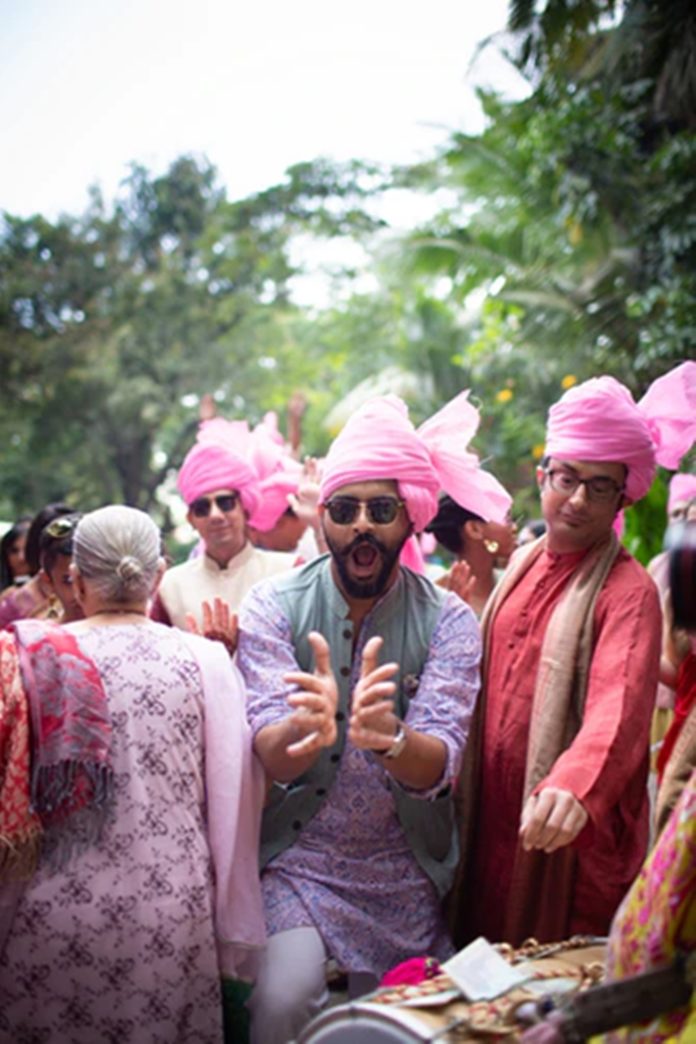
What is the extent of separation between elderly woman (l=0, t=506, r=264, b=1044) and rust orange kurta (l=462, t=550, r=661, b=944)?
956mm

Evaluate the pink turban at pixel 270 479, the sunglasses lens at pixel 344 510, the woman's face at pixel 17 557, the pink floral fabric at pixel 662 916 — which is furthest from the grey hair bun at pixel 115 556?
the woman's face at pixel 17 557

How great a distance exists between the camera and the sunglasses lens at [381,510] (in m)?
3.44

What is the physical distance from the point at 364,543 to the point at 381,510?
121 mm

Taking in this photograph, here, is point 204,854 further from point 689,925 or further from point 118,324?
point 118,324

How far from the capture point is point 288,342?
3008 cm

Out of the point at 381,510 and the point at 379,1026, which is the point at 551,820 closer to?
the point at 379,1026

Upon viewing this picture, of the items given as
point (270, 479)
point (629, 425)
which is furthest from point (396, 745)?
point (270, 479)

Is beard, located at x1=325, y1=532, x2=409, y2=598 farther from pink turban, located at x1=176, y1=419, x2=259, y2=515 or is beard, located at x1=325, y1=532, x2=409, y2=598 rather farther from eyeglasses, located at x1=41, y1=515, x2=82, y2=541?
pink turban, located at x1=176, y1=419, x2=259, y2=515

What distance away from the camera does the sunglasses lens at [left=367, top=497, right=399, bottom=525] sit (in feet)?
11.3

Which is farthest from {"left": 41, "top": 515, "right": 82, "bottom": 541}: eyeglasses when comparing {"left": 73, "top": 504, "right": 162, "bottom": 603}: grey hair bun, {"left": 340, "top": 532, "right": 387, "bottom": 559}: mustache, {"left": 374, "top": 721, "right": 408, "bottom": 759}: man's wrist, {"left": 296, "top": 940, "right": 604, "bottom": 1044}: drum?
{"left": 296, "top": 940, "right": 604, "bottom": 1044}: drum

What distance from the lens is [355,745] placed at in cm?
316

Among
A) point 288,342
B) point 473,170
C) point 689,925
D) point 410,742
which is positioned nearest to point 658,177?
point 473,170

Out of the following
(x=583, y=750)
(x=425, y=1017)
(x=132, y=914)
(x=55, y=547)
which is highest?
(x=55, y=547)

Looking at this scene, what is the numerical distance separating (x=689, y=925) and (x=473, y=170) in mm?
15054
